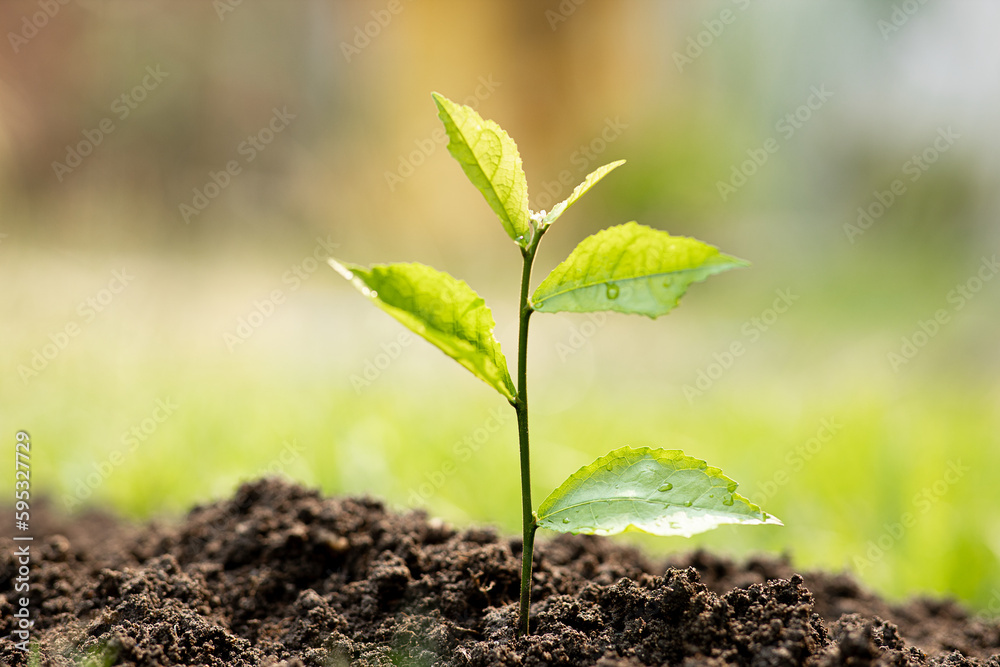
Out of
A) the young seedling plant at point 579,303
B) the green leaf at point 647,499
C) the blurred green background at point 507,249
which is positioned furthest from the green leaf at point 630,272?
the blurred green background at point 507,249

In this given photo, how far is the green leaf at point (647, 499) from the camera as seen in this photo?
0.81 meters

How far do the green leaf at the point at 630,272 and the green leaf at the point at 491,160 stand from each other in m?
0.08

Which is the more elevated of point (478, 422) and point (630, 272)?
point (478, 422)

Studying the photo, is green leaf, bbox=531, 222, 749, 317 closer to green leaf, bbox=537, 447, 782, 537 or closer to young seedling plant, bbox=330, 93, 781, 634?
young seedling plant, bbox=330, 93, 781, 634

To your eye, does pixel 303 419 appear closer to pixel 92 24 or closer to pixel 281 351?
pixel 281 351

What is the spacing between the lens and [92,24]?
7.69m

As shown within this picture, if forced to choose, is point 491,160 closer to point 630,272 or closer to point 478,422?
point 630,272

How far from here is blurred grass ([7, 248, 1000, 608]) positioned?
2213 mm

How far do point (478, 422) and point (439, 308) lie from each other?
2.22m

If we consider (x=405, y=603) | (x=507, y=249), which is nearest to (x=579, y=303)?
(x=405, y=603)

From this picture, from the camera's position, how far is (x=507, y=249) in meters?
7.14

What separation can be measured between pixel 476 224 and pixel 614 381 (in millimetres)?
4531

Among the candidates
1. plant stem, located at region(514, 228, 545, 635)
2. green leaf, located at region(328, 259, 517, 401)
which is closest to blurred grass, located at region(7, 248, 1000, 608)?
plant stem, located at region(514, 228, 545, 635)

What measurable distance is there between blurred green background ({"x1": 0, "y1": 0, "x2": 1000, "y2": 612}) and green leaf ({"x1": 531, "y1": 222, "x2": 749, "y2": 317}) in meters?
1.36
